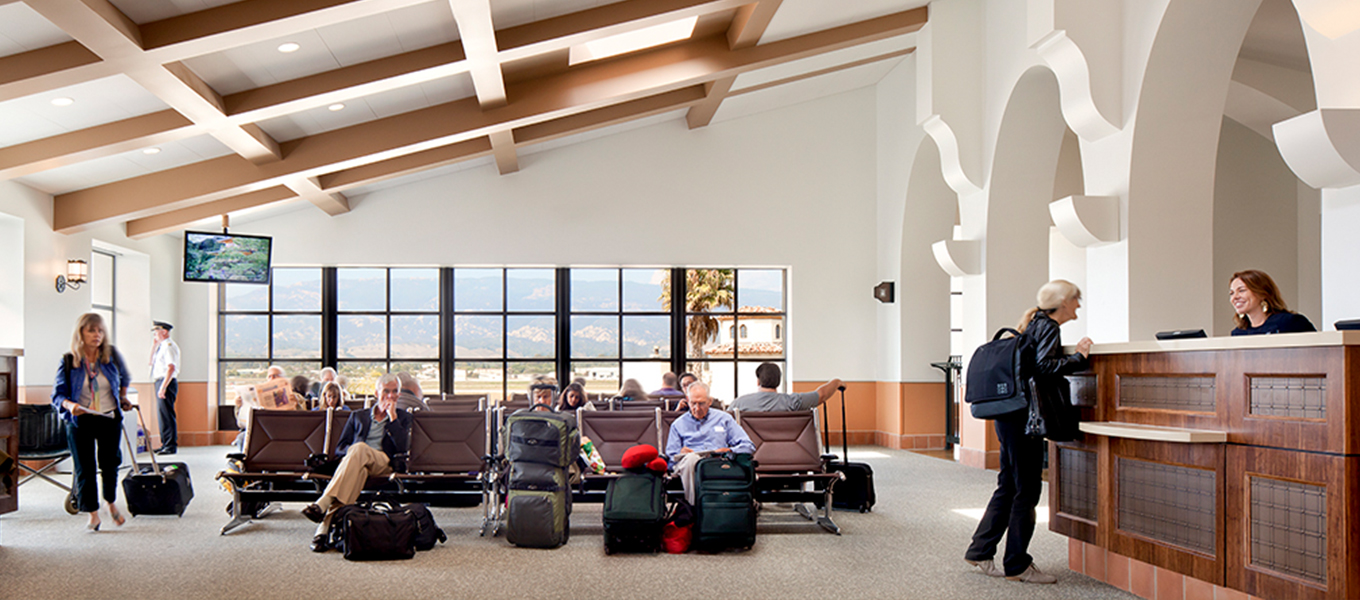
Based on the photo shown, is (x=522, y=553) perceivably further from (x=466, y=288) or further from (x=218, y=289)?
(x=218, y=289)

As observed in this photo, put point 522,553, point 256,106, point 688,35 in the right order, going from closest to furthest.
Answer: point 522,553 → point 256,106 → point 688,35

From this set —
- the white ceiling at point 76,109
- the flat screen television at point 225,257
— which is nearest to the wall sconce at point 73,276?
the flat screen television at point 225,257

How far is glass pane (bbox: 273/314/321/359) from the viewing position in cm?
1300

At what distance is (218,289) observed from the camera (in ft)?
42.6

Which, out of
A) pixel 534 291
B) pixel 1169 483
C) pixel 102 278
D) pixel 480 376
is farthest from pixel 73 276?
pixel 1169 483

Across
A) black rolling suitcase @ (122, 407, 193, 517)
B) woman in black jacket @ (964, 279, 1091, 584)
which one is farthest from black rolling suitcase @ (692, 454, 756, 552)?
black rolling suitcase @ (122, 407, 193, 517)

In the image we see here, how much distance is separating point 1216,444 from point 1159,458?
1.21ft

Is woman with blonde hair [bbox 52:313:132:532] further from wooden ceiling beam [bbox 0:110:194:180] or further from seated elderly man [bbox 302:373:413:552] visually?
wooden ceiling beam [bbox 0:110:194:180]

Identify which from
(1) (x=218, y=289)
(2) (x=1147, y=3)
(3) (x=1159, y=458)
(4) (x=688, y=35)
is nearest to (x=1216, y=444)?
(3) (x=1159, y=458)

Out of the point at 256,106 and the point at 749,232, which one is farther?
the point at 749,232

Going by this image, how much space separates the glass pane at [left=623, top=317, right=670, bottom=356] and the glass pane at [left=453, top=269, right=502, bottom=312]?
1.95 m

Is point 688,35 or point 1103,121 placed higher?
point 688,35

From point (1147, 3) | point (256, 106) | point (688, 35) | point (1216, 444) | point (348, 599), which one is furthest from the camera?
point (688, 35)

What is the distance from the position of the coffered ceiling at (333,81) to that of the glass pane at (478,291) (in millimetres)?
1662
